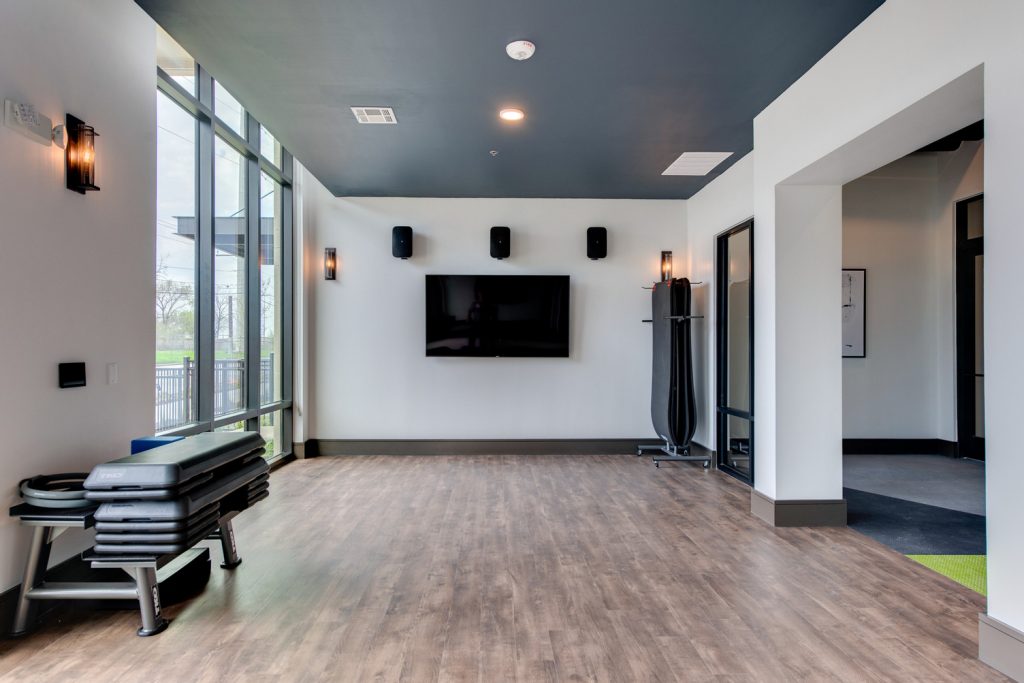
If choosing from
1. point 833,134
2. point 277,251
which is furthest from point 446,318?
point 833,134

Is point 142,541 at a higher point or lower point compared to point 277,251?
lower

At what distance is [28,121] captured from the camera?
7.54ft

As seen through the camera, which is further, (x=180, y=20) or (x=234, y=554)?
(x=234, y=554)

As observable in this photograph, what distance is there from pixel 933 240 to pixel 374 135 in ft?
20.2

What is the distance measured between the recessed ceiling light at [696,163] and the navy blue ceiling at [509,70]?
0.33 feet

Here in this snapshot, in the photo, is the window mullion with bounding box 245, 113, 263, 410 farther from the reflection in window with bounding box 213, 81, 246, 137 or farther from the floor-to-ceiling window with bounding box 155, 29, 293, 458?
the reflection in window with bounding box 213, 81, 246, 137

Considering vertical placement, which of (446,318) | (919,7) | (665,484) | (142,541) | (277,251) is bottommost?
(665,484)

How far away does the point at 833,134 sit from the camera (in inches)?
124

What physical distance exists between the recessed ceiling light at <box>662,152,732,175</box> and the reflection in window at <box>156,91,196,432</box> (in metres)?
3.94

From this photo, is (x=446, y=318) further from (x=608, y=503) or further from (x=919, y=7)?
(x=919, y=7)

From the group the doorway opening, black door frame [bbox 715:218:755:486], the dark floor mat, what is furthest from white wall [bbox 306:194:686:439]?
the dark floor mat

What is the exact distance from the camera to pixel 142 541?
223 cm

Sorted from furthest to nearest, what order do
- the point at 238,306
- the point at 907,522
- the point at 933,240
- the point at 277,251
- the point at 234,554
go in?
the point at 933,240
the point at 277,251
the point at 238,306
the point at 907,522
the point at 234,554

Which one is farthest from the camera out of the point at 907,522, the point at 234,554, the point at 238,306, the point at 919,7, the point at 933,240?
the point at 933,240
